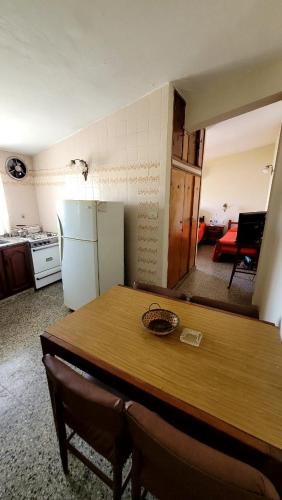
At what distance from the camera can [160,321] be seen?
3.99ft

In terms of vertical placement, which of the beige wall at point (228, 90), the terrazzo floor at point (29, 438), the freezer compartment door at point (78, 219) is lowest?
the terrazzo floor at point (29, 438)

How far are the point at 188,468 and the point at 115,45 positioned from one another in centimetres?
235

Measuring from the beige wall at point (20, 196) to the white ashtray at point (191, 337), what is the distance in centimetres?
366

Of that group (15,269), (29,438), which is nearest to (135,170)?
(15,269)

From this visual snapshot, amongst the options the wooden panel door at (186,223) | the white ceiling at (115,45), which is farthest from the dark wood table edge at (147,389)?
the wooden panel door at (186,223)

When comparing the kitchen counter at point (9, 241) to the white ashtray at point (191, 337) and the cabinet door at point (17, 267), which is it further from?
the white ashtray at point (191, 337)

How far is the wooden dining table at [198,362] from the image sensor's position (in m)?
0.70

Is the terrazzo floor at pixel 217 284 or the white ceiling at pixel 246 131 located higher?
the white ceiling at pixel 246 131

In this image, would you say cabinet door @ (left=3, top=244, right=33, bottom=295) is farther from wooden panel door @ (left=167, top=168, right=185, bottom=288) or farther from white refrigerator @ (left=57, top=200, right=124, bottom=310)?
wooden panel door @ (left=167, top=168, right=185, bottom=288)

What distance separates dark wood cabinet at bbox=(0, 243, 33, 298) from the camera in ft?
9.43

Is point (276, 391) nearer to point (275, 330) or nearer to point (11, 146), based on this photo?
point (275, 330)

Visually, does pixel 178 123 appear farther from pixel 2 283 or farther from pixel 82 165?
pixel 2 283

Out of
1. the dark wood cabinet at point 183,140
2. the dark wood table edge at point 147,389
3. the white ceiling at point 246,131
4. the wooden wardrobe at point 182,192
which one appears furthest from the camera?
the white ceiling at point 246,131

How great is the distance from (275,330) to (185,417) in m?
0.74
